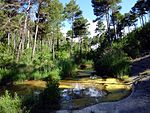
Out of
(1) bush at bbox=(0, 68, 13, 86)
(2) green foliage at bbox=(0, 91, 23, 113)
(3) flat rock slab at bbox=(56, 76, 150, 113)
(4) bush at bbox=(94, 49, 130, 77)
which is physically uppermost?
(4) bush at bbox=(94, 49, 130, 77)

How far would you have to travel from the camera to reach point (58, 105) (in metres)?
12.5

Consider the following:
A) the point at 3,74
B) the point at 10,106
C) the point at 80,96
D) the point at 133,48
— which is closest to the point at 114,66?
the point at 80,96

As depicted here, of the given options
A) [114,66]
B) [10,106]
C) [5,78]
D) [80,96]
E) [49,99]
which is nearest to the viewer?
[10,106]

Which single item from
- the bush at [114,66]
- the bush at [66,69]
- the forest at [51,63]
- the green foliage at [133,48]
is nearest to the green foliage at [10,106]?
the forest at [51,63]

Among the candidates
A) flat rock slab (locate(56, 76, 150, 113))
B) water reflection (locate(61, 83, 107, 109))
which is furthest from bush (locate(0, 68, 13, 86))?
flat rock slab (locate(56, 76, 150, 113))

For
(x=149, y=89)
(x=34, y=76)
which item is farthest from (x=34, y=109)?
(x=34, y=76)

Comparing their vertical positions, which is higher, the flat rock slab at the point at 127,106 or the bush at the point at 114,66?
the bush at the point at 114,66

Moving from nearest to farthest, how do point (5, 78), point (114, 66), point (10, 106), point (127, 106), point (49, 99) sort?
point (10, 106) < point (127, 106) < point (49, 99) < point (5, 78) < point (114, 66)

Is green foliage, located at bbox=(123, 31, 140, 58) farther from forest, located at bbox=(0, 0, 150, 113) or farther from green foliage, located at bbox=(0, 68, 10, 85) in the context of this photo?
green foliage, located at bbox=(0, 68, 10, 85)

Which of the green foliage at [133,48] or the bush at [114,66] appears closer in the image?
the bush at [114,66]

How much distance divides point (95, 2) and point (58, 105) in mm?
37624

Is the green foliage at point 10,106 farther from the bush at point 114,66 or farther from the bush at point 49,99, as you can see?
the bush at point 114,66

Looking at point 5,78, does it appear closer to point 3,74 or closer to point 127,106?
point 3,74

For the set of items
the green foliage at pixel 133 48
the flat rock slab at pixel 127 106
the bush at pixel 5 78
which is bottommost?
the flat rock slab at pixel 127 106
